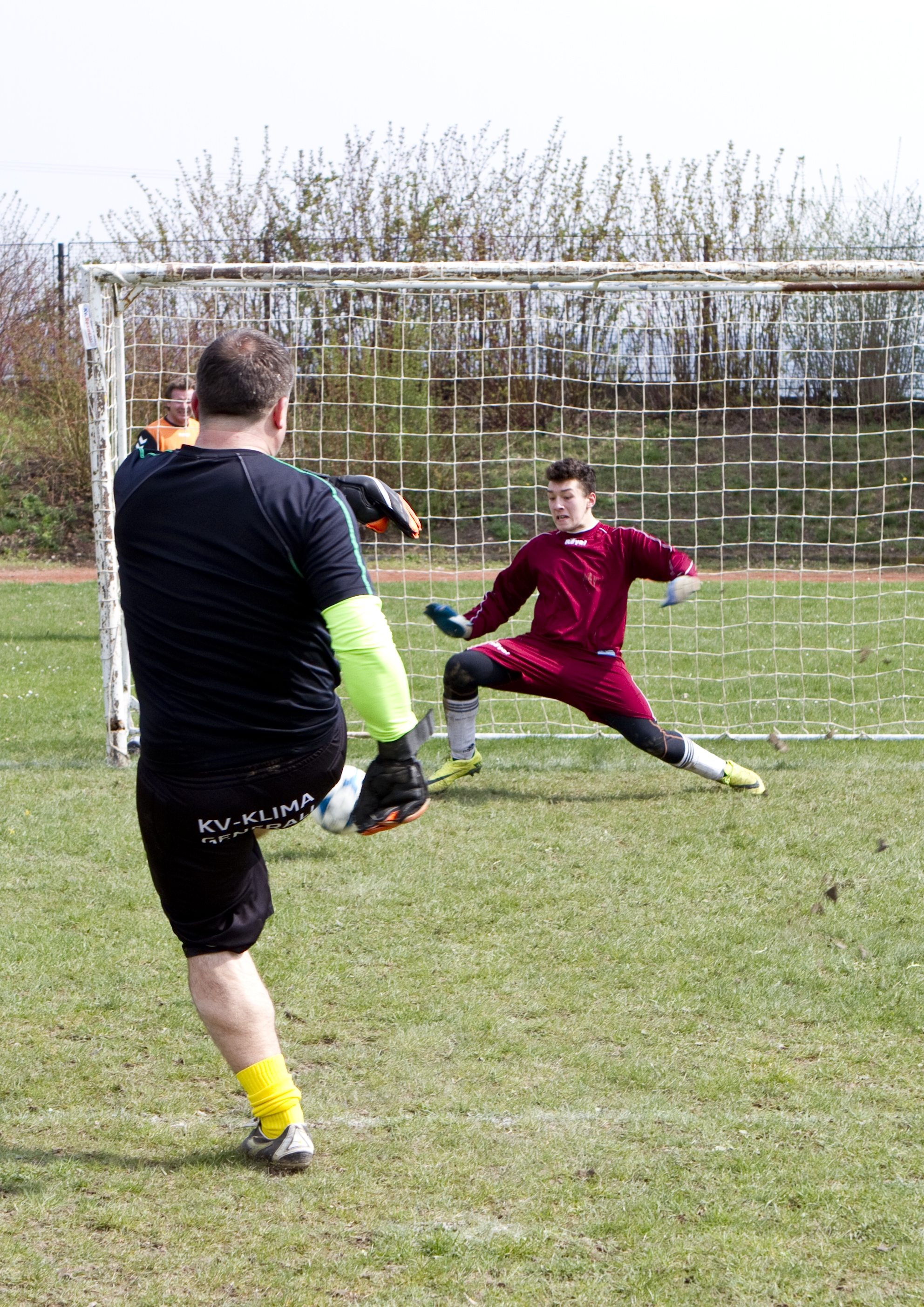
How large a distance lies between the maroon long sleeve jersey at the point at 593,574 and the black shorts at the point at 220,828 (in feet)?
12.0

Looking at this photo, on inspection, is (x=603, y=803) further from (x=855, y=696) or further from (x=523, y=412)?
(x=523, y=412)

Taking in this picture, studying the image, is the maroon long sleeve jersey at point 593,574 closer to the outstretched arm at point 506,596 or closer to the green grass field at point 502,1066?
the outstretched arm at point 506,596

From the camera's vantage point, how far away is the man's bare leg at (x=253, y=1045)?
3.09 m

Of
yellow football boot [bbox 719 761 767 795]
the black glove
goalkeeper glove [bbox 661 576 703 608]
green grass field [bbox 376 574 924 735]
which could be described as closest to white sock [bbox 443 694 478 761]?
goalkeeper glove [bbox 661 576 703 608]

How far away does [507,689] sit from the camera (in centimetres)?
671

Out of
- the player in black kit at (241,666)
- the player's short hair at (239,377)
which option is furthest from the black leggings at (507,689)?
the player's short hair at (239,377)

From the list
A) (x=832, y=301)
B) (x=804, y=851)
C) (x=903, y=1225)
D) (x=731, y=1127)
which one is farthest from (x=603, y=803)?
(x=832, y=301)

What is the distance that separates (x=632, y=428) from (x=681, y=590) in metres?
12.9

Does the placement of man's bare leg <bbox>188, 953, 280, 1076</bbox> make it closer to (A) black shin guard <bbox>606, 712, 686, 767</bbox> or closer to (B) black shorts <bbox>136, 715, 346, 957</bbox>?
(B) black shorts <bbox>136, 715, 346, 957</bbox>

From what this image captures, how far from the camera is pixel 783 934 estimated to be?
472 centimetres

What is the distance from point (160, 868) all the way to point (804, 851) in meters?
3.49

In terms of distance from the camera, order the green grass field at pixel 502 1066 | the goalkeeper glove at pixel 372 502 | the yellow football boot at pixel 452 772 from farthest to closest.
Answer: the yellow football boot at pixel 452 772
the goalkeeper glove at pixel 372 502
the green grass field at pixel 502 1066

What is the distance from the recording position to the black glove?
2.76 meters

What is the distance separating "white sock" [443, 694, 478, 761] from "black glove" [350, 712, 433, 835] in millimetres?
4033
